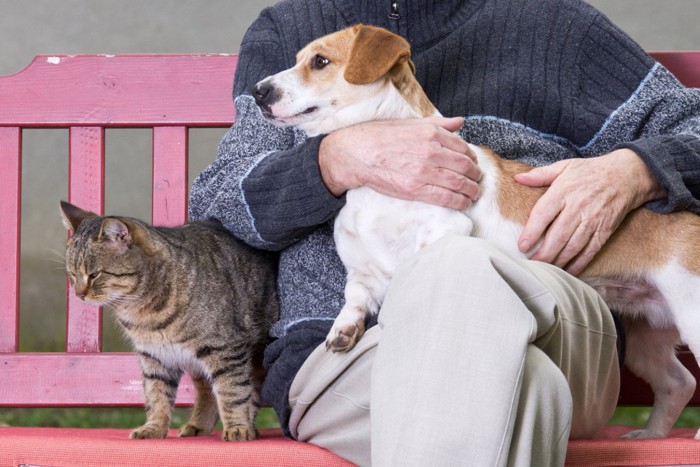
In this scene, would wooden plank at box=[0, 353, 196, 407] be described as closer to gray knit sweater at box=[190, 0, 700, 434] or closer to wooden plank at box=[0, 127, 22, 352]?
wooden plank at box=[0, 127, 22, 352]

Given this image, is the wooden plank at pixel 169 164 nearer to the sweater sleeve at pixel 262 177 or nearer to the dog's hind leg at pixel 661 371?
the sweater sleeve at pixel 262 177

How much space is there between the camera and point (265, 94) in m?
1.69

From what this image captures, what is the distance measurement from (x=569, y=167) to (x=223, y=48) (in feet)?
8.75

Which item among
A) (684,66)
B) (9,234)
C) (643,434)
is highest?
(684,66)

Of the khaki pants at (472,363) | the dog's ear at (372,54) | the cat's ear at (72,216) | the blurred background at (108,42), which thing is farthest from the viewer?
the blurred background at (108,42)

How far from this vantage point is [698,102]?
1891 millimetres

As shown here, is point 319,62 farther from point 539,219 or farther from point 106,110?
point 106,110

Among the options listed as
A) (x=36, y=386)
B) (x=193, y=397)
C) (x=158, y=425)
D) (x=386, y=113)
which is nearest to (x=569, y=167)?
(x=386, y=113)

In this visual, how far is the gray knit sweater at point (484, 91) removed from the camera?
1.85 meters

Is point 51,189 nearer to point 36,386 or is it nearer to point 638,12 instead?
point 36,386

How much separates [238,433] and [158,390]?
0.71 ft

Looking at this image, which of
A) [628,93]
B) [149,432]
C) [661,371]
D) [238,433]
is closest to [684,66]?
[628,93]

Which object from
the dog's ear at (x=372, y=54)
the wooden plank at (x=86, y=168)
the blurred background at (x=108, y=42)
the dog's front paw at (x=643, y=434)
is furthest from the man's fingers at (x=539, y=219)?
the blurred background at (x=108, y=42)

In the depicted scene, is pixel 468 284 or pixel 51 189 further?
pixel 51 189
